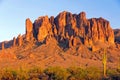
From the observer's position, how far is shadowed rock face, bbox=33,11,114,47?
183 meters

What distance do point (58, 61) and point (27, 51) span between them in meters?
24.5

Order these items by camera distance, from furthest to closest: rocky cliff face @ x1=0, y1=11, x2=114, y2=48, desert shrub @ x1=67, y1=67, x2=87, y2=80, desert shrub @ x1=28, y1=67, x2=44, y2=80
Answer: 1. rocky cliff face @ x1=0, y1=11, x2=114, y2=48
2. desert shrub @ x1=28, y1=67, x2=44, y2=80
3. desert shrub @ x1=67, y1=67, x2=87, y2=80

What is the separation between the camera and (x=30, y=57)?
163 metres

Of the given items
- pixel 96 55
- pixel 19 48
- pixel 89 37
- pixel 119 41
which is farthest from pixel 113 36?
pixel 19 48

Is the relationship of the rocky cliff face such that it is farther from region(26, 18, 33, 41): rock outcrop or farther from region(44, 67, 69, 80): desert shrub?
region(44, 67, 69, 80): desert shrub

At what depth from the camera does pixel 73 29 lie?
184500 mm

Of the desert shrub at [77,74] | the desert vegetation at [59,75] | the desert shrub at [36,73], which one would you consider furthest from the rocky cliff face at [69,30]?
the desert vegetation at [59,75]

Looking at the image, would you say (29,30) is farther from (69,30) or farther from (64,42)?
(64,42)

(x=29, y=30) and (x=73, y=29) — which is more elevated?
(x=29, y=30)

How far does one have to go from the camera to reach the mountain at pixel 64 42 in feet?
533

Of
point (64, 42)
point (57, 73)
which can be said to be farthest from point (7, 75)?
point (64, 42)

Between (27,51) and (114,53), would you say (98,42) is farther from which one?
(27,51)

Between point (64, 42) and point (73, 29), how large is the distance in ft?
26.5

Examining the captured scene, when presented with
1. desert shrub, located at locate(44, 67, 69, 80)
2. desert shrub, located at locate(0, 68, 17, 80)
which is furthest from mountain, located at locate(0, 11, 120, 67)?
desert shrub, located at locate(0, 68, 17, 80)
